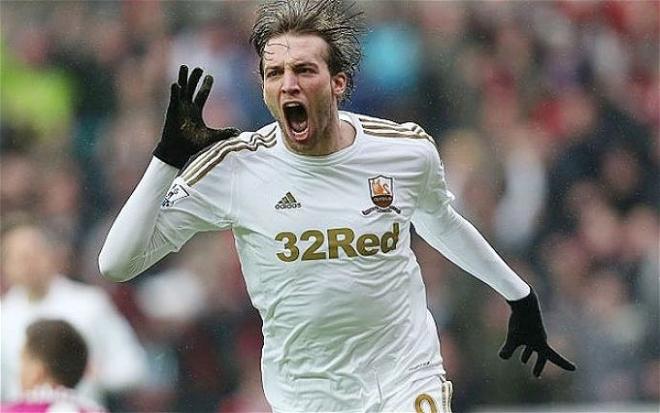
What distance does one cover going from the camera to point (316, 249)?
16.2 ft

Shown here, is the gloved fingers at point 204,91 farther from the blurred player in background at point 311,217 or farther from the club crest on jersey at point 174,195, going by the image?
the club crest on jersey at point 174,195

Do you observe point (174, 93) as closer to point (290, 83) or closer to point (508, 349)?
point (290, 83)

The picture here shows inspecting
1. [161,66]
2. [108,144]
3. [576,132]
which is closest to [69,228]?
[108,144]

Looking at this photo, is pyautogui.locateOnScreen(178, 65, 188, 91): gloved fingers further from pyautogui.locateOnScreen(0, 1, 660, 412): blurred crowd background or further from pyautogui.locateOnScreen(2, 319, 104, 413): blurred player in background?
pyautogui.locateOnScreen(0, 1, 660, 412): blurred crowd background

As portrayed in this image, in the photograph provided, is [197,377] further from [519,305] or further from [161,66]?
[519,305]

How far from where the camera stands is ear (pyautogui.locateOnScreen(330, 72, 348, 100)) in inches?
197

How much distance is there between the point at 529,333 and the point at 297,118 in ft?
4.45

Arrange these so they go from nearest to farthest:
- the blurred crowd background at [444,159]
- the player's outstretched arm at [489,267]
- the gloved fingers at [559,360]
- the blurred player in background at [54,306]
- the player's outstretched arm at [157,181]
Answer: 1. the player's outstretched arm at [157,181]
2. the player's outstretched arm at [489,267]
3. the gloved fingers at [559,360]
4. the blurred player in background at [54,306]
5. the blurred crowd background at [444,159]

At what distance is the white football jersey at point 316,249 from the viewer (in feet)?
16.3

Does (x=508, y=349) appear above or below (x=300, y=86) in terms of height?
below

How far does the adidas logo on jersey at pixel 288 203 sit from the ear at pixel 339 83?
0.37 meters

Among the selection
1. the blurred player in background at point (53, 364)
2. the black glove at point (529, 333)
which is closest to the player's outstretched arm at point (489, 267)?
the black glove at point (529, 333)

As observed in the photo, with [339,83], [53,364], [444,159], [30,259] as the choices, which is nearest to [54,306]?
[30,259]

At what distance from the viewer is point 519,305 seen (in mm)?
5648
